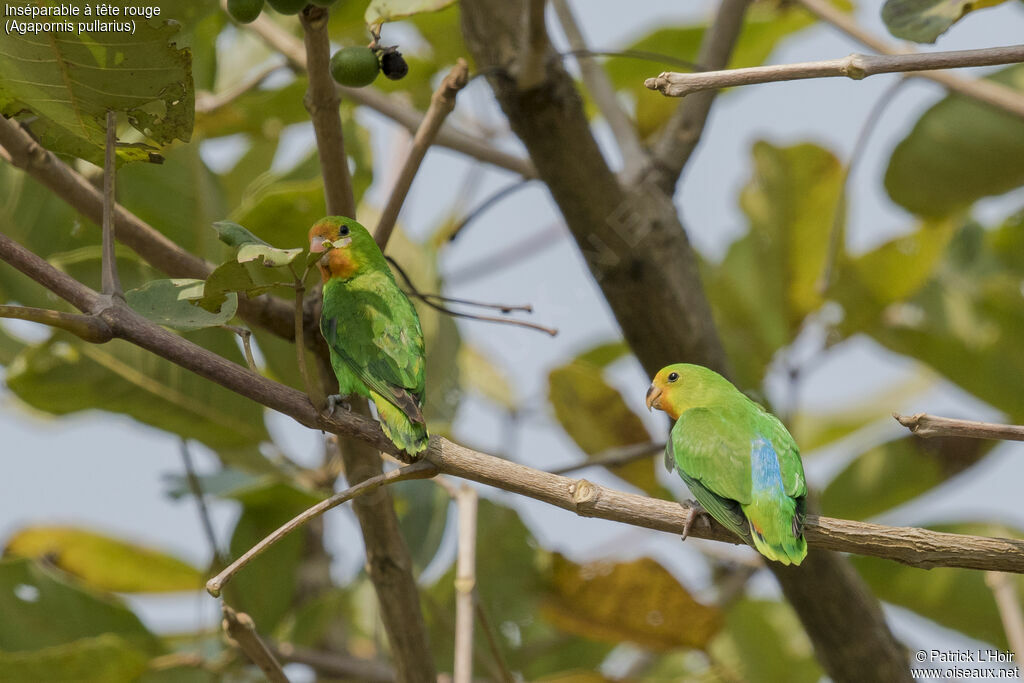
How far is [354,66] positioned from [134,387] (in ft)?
3.66

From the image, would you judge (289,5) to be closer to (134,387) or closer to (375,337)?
(375,337)

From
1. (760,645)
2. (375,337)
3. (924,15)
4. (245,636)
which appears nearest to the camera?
(245,636)

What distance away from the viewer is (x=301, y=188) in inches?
92.4

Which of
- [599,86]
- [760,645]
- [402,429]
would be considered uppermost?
[599,86]

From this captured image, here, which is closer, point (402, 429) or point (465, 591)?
point (402, 429)

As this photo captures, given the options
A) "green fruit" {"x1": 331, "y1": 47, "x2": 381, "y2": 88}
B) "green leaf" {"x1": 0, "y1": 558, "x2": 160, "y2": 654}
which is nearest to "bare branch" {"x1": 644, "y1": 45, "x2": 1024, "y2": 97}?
"green fruit" {"x1": 331, "y1": 47, "x2": 381, "y2": 88}

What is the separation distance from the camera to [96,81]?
169cm

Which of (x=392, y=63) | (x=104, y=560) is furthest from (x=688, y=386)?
(x=104, y=560)

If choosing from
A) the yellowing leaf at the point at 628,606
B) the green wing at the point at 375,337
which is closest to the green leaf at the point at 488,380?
the yellowing leaf at the point at 628,606

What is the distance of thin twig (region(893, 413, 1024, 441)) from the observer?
4.49 feet

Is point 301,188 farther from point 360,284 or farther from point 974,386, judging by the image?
point 974,386

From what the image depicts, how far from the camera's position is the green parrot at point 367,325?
183 centimetres

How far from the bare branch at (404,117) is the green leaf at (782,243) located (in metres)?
0.99

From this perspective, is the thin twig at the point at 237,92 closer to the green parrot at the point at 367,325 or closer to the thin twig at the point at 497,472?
the green parrot at the point at 367,325
